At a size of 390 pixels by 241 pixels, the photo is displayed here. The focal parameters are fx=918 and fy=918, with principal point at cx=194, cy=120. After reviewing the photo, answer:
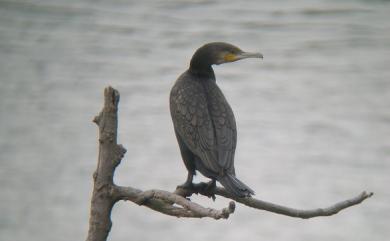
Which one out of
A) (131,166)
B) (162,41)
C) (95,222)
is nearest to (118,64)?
(162,41)

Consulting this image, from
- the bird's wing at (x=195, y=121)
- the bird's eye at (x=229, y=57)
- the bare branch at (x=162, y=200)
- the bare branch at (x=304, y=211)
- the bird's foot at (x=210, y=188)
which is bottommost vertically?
the bird's foot at (x=210, y=188)

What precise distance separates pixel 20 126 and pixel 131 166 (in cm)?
185

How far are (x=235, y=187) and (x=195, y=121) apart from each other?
49 cm

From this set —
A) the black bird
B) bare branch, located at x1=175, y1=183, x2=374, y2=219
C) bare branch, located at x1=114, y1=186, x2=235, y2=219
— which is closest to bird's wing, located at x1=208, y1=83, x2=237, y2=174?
the black bird

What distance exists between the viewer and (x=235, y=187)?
3371mm

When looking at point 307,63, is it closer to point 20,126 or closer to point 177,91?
point 20,126

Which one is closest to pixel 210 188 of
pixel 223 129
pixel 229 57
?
pixel 223 129

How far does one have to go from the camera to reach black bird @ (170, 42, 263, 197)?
366 cm

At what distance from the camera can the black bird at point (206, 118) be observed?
366 centimetres

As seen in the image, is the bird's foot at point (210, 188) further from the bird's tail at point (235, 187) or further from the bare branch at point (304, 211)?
the bare branch at point (304, 211)

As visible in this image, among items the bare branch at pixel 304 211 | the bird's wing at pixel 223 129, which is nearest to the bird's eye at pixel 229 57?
the bird's wing at pixel 223 129

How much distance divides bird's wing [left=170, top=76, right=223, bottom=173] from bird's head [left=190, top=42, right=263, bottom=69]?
0.10 metres

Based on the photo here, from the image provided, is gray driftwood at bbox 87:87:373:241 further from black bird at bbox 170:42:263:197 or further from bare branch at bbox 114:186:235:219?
black bird at bbox 170:42:263:197

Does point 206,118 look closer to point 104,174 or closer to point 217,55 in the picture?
point 217,55
